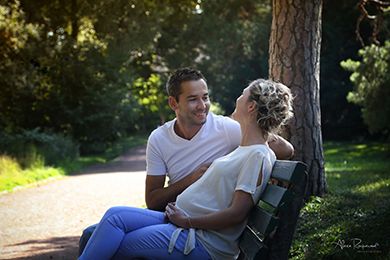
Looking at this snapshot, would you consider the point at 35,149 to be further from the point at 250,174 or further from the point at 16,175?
the point at 250,174

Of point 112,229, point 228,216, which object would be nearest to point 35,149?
point 112,229

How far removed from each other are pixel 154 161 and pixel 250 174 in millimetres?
1283

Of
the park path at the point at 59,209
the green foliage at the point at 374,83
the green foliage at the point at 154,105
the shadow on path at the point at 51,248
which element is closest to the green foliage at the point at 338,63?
the green foliage at the point at 374,83

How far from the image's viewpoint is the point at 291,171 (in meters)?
2.11

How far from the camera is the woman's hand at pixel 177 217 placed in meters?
2.57

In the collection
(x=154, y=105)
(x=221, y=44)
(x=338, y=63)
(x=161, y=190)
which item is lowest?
(x=154, y=105)

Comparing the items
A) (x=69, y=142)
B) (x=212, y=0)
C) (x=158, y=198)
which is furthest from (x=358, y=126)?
(x=158, y=198)

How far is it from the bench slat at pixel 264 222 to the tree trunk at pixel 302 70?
2.81 meters

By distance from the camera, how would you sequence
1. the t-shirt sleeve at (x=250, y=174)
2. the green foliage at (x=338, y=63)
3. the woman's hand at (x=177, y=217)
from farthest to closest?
the green foliage at (x=338, y=63), the woman's hand at (x=177, y=217), the t-shirt sleeve at (x=250, y=174)

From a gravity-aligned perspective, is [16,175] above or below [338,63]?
below

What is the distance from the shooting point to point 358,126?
2388 centimetres

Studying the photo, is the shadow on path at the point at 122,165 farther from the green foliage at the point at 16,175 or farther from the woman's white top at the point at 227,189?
the woman's white top at the point at 227,189

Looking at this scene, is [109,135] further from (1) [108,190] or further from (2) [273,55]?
(2) [273,55]

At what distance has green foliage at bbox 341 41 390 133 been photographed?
1245 cm
